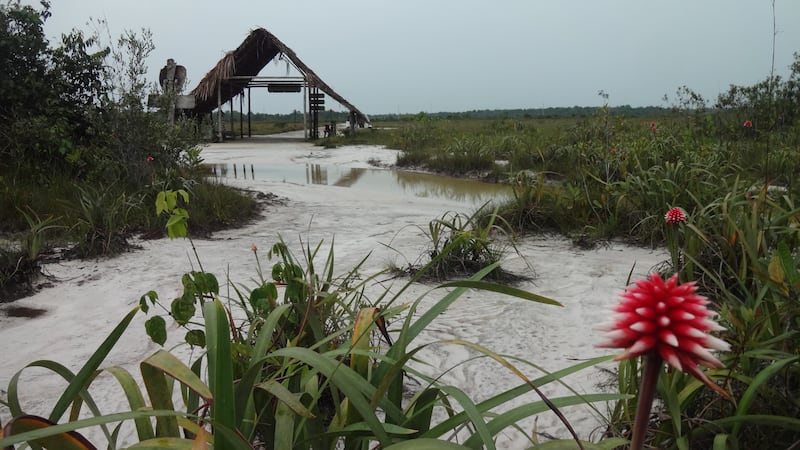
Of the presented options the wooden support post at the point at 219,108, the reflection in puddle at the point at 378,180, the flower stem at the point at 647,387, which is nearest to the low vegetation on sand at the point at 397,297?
the flower stem at the point at 647,387

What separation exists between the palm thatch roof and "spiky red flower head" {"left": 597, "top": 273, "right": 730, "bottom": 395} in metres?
18.8

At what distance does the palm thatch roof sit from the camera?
60.0 feet

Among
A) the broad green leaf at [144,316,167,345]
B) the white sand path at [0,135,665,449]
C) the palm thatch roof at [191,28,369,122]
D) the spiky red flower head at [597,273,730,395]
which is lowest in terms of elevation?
the white sand path at [0,135,665,449]

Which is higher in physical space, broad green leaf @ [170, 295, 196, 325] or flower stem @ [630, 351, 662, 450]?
flower stem @ [630, 351, 662, 450]

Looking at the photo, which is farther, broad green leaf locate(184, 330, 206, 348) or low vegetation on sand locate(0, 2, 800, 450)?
broad green leaf locate(184, 330, 206, 348)

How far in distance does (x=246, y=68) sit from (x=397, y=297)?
19625 mm

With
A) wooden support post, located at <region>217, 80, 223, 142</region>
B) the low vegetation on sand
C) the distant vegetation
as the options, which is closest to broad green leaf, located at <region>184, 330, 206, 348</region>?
the low vegetation on sand

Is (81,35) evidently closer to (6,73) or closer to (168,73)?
(6,73)

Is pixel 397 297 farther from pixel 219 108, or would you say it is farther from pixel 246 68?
pixel 246 68

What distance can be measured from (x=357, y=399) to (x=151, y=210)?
4.85 metres

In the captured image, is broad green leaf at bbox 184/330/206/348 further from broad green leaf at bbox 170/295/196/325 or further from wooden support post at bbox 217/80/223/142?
wooden support post at bbox 217/80/223/142

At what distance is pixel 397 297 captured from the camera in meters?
2.15

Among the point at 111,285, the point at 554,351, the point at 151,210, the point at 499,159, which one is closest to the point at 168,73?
the point at 499,159

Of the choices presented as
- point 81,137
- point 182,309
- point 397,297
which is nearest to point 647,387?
point 397,297
